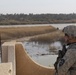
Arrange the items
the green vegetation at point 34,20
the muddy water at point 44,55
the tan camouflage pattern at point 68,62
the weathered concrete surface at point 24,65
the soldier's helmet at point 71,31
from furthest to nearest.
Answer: the green vegetation at point 34,20 → the muddy water at point 44,55 → the weathered concrete surface at point 24,65 → the soldier's helmet at point 71,31 → the tan camouflage pattern at point 68,62

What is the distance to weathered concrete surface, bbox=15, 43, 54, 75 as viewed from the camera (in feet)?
18.1

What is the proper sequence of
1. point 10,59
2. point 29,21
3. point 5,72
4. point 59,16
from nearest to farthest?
point 5,72, point 10,59, point 29,21, point 59,16

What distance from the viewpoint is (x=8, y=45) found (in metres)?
5.16

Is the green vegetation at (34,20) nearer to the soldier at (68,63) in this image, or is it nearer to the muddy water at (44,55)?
the muddy water at (44,55)

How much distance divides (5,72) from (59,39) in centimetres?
2810

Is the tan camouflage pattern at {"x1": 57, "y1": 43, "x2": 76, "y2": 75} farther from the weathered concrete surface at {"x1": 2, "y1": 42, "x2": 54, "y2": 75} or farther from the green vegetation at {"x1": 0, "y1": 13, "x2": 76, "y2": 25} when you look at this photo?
the green vegetation at {"x1": 0, "y1": 13, "x2": 76, "y2": 25}

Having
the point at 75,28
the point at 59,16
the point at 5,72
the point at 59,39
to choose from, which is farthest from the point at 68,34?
the point at 59,16

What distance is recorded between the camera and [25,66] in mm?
5594

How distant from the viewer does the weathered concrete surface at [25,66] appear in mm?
5531

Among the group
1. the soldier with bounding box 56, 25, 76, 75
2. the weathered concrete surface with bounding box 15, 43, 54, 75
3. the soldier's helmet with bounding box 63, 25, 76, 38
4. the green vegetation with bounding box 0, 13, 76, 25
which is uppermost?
the soldier's helmet with bounding box 63, 25, 76, 38

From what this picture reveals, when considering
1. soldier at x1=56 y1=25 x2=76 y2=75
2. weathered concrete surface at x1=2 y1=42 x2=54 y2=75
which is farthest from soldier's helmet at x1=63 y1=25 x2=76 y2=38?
weathered concrete surface at x1=2 y1=42 x2=54 y2=75

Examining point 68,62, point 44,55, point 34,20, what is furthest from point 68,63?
point 34,20

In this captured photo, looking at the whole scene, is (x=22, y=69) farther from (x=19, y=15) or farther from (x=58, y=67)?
(x=19, y=15)

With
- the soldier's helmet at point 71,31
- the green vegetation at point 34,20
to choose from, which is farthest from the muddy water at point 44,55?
the green vegetation at point 34,20
